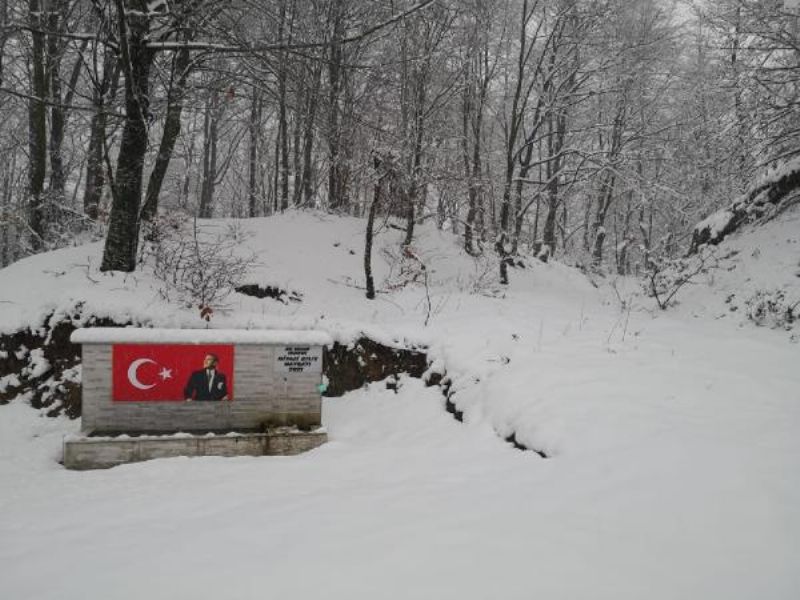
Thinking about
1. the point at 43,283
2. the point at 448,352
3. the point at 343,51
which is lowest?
the point at 448,352

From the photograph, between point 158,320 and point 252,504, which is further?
point 158,320

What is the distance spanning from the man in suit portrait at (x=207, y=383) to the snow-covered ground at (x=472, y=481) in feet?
3.03

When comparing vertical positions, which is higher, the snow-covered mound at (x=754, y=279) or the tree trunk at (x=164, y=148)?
the tree trunk at (x=164, y=148)

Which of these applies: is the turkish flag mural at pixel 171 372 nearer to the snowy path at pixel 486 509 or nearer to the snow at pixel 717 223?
the snowy path at pixel 486 509

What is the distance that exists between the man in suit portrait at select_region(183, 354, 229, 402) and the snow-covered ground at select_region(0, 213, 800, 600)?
92cm

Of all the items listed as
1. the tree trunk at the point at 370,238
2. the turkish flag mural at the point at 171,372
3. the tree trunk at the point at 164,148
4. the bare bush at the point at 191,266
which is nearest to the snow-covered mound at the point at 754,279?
the tree trunk at the point at 370,238

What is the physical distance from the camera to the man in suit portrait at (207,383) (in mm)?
6773

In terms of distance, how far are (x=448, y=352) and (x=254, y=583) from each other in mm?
5609

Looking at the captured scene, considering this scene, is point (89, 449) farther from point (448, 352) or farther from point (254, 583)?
point (448, 352)

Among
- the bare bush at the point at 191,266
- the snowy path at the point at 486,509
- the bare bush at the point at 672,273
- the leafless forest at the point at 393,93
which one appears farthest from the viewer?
the bare bush at the point at 672,273

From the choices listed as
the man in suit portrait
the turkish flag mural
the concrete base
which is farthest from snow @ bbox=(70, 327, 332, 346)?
the concrete base

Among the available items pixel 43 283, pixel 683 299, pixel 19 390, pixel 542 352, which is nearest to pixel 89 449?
pixel 19 390

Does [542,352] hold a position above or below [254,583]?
above

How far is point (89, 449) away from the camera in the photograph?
6.20 meters
